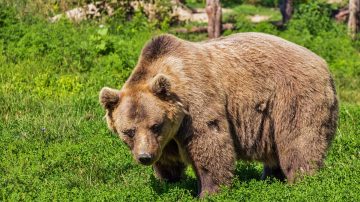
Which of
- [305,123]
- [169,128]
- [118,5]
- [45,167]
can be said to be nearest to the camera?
[169,128]

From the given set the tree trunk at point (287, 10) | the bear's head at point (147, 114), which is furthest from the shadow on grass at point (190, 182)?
the tree trunk at point (287, 10)

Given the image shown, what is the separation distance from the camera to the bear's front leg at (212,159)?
6730mm

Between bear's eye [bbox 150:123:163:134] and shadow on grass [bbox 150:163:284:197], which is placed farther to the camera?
shadow on grass [bbox 150:163:284:197]

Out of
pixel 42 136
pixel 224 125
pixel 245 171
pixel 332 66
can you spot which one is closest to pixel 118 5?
pixel 332 66

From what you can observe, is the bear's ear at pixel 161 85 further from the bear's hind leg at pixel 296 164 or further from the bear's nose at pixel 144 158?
the bear's hind leg at pixel 296 164

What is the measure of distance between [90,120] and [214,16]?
20.7ft

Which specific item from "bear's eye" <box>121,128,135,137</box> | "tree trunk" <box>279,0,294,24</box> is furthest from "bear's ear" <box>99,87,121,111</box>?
"tree trunk" <box>279,0,294,24</box>

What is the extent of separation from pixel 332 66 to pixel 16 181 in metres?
8.03

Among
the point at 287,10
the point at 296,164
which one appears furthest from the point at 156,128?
the point at 287,10

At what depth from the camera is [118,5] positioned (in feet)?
50.3

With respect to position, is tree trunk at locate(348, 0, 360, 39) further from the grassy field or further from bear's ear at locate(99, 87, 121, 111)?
bear's ear at locate(99, 87, 121, 111)

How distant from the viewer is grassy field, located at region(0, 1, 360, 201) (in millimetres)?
6848

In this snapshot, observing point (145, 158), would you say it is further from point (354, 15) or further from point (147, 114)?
point (354, 15)

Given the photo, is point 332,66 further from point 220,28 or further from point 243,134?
point 243,134
